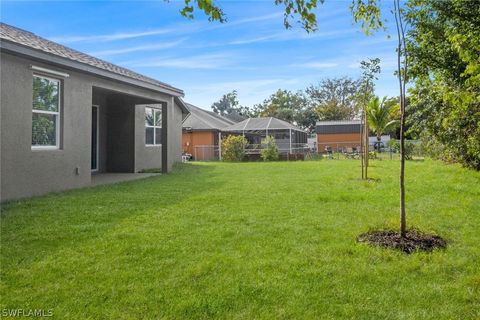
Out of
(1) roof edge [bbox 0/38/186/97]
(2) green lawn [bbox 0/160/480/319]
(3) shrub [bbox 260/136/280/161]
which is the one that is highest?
(1) roof edge [bbox 0/38/186/97]

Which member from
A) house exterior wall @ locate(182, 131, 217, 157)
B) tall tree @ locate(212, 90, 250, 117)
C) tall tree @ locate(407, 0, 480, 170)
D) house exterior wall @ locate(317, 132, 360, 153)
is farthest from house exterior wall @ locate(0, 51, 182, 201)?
tall tree @ locate(212, 90, 250, 117)

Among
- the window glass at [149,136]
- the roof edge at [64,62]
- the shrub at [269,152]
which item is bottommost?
the shrub at [269,152]

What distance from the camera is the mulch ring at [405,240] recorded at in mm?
4664

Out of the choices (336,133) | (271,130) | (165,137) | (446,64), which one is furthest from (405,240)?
(336,133)

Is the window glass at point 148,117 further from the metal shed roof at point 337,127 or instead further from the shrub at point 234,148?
the metal shed roof at point 337,127

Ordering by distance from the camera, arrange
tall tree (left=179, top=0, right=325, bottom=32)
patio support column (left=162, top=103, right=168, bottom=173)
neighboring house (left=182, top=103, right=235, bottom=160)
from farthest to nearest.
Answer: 1. neighboring house (left=182, top=103, right=235, bottom=160)
2. patio support column (left=162, top=103, right=168, bottom=173)
3. tall tree (left=179, top=0, right=325, bottom=32)

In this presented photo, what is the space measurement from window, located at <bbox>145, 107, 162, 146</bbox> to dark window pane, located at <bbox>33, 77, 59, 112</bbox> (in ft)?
21.2

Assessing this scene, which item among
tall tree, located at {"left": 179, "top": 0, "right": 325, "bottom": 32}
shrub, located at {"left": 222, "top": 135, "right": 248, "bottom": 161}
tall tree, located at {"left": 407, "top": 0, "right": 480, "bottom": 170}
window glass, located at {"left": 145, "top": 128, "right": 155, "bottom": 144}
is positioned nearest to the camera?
tall tree, located at {"left": 179, "top": 0, "right": 325, "bottom": 32}

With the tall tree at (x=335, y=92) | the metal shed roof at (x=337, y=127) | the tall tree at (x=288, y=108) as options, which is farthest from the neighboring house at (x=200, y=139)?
the tall tree at (x=335, y=92)

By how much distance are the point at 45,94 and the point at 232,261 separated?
21.8 ft

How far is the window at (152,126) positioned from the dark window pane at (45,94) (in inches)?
254

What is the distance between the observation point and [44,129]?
→ 8719mm

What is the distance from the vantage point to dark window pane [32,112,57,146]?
8.38m

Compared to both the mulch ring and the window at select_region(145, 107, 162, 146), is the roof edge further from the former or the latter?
the mulch ring
